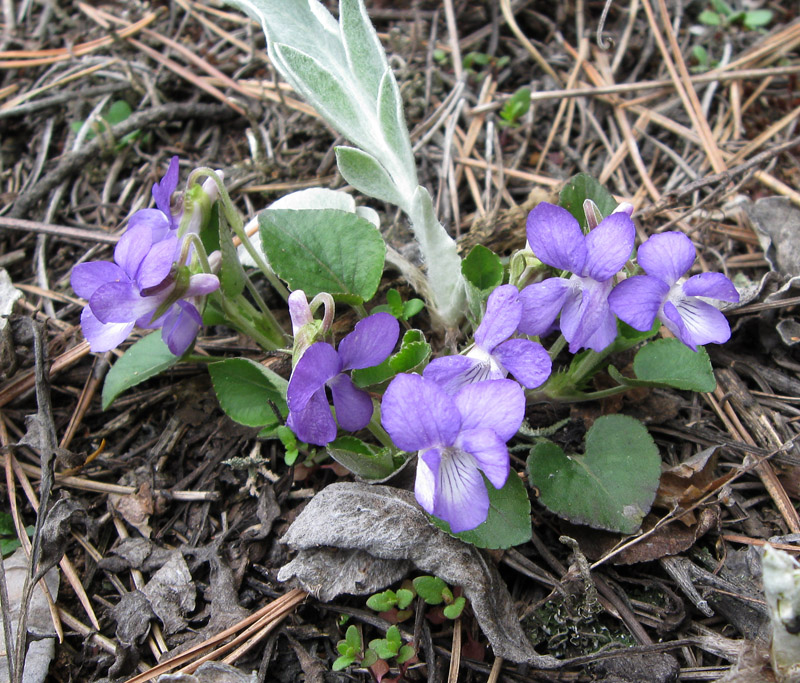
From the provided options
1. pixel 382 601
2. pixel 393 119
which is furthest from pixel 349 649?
pixel 393 119

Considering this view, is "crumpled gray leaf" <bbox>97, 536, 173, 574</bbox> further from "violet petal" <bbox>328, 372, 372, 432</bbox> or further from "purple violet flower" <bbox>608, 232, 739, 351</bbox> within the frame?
"purple violet flower" <bbox>608, 232, 739, 351</bbox>

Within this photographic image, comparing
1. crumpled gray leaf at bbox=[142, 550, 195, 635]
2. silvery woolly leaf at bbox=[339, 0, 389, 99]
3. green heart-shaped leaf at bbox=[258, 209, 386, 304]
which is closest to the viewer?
crumpled gray leaf at bbox=[142, 550, 195, 635]

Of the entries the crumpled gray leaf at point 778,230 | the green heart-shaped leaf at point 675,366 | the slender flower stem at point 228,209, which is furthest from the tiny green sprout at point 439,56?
the green heart-shaped leaf at point 675,366

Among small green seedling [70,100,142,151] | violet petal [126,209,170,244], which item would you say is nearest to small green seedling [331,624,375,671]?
violet petal [126,209,170,244]

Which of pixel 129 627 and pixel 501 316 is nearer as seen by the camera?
pixel 501 316

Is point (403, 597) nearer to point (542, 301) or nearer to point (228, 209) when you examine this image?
point (542, 301)

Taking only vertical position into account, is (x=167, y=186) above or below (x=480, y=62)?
above
